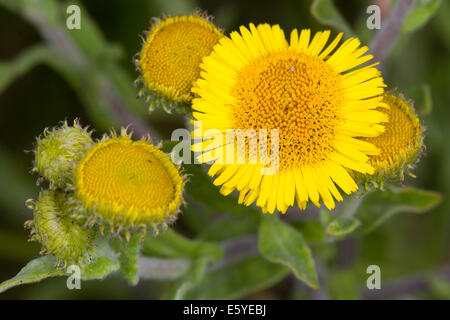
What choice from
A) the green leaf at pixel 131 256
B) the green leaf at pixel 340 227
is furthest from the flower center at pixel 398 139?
the green leaf at pixel 131 256

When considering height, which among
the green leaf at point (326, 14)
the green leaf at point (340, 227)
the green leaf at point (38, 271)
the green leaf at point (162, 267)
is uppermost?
the green leaf at point (326, 14)

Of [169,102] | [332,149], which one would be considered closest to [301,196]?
[332,149]

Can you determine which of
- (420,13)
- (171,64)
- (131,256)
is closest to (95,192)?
(131,256)

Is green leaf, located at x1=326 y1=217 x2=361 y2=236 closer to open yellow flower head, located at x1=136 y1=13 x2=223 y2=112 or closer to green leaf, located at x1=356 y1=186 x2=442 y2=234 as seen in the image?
green leaf, located at x1=356 y1=186 x2=442 y2=234

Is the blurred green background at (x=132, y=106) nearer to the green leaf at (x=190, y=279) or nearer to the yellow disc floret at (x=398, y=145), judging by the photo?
the green leaf at (x=190, y=279)

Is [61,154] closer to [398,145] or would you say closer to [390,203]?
[398,145]
